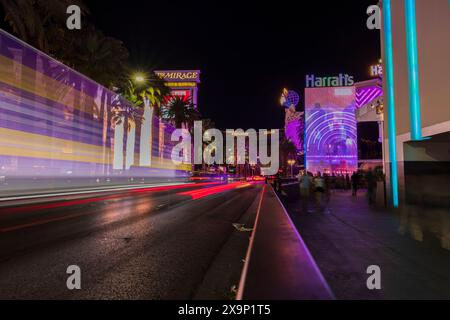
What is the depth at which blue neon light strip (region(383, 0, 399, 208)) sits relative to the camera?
13.8 metres

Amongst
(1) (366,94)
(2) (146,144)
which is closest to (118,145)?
(2) (146,144)

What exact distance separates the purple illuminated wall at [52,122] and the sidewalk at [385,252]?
1216 centimetres

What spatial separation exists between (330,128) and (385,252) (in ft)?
299

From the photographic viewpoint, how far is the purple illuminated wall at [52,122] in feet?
42.7

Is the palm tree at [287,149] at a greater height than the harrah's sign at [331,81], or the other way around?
the harrah's sign at [331,81]

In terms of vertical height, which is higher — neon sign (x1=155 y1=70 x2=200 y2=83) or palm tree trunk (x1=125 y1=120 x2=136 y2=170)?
neon sign (x1=155 y1=70 x2=200 y2=83)

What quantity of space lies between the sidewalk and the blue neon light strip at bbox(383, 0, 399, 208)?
10.8 feet

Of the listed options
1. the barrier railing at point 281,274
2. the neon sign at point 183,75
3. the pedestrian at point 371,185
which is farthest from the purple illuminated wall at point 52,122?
the neon sign at point 183,75

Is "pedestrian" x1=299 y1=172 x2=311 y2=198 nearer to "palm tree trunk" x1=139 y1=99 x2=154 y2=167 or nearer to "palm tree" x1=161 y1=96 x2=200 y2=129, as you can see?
"palm tree trunk" x1=139 y1=99 x2=154 y2=167

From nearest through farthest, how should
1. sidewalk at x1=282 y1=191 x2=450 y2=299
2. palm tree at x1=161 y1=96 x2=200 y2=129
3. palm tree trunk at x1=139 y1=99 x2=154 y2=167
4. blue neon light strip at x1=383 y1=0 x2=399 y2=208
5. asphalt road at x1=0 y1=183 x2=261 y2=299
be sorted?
asphalt road at x1=0 y1=183 x2=261 y2=299
sidewalk at x1=282 y1=191 x2=450 y2=299
blue neon light strip at x1=383 y1=0 x2=399 y2=208
palm tree trunk at x1=139 y1=99 x2=154 y2=167
palm tree at x1=161 y1=96 x2=200 y2=129

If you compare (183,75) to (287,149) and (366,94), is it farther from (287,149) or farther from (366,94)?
(366,94)

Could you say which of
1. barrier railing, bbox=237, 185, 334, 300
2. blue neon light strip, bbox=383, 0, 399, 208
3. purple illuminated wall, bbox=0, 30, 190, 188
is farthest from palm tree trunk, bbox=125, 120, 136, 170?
barrier railing, bbox=237, 185, 334, 300

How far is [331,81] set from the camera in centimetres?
9306

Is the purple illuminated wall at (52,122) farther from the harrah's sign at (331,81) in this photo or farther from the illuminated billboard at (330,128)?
the harrah's sign at (331,81)
